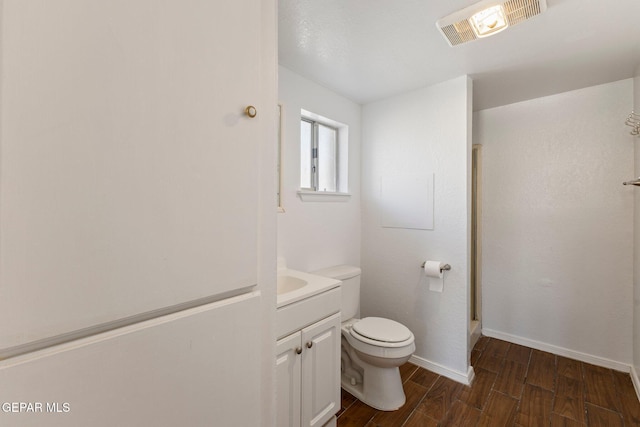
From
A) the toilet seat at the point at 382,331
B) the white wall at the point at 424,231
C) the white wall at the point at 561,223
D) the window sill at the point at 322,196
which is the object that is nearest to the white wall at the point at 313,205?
the window sill at the point at 322,196

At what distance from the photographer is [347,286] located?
205 centimetres

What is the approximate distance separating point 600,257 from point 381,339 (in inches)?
74.4

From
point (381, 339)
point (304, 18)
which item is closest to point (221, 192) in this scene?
point (304, 18)

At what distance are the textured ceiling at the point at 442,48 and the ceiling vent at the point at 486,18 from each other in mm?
50

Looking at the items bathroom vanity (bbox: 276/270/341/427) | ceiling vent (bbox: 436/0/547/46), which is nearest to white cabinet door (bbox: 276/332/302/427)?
bathroom vanity (bbox: 276/270/341/427)

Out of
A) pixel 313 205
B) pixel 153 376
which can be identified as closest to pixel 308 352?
pixel 153 376

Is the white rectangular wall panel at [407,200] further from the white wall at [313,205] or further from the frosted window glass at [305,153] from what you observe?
the frosted window glass at [305,153]

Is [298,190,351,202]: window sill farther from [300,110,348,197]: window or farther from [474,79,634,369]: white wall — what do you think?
[474,79,634,369]: white wall

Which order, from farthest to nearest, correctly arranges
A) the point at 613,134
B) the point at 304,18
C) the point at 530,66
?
the point at 613,134
the point at 530,66
the point at 304,18

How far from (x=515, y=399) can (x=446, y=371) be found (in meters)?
0.42

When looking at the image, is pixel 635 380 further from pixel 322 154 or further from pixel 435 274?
pixel 322 154

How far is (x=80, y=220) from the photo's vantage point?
479mm

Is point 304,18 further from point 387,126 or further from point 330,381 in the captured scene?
point 330,381

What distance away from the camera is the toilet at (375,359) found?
1.66 meters
